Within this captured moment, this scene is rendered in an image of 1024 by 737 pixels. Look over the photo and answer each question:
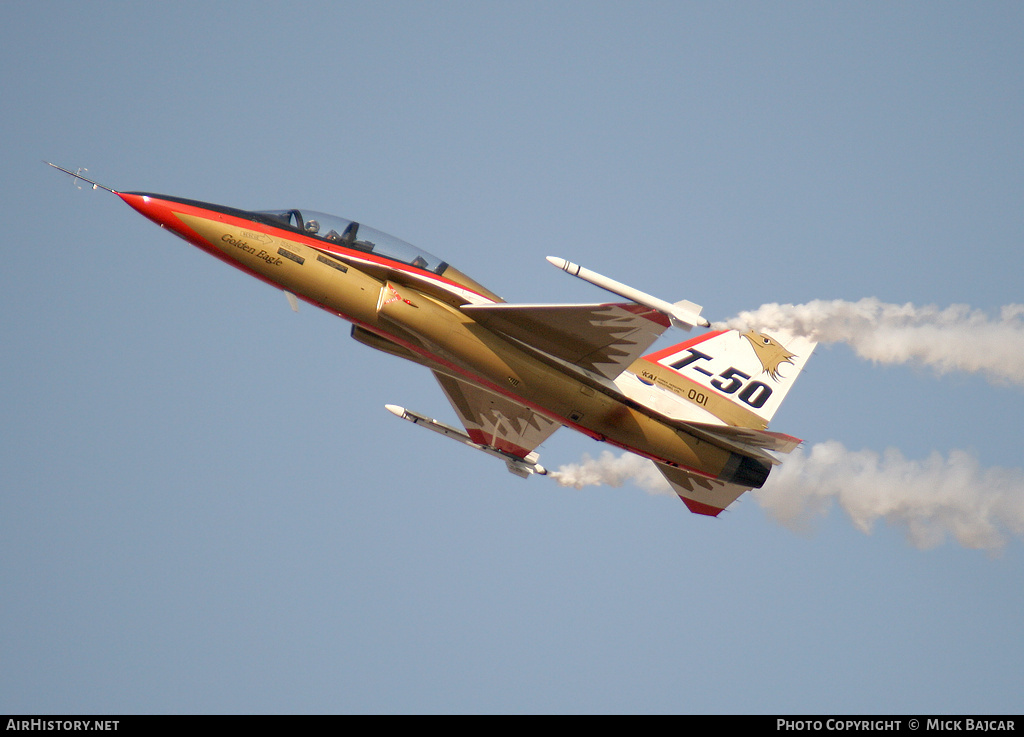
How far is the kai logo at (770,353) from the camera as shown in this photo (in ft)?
67.0

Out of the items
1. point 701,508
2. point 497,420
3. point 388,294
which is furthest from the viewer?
point 497,420

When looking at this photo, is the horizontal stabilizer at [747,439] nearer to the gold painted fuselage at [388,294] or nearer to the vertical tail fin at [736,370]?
the vertical tail fin at [736,370]

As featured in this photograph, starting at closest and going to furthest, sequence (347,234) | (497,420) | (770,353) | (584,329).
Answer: (584,329), (347,234), (770,353), (497,420)

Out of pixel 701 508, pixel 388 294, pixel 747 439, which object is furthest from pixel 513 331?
pixel 701 508

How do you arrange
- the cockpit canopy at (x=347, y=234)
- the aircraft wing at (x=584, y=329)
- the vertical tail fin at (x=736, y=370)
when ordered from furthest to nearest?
the vertical tail fin at (x=736, y=370), the cockpit canopy at (x=347, y=234), the aircraft wing at (x=584, y=329)

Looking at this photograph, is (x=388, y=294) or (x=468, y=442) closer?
(x=388, y=294)

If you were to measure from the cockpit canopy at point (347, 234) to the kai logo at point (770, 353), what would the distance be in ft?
24.7

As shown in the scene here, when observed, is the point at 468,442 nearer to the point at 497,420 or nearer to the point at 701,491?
the point at 497,420

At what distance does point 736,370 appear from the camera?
20.3 metres

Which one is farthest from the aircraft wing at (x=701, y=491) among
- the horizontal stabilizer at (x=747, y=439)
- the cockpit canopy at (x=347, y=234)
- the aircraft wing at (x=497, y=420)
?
the cockpit canopy at (x=347, y=234)

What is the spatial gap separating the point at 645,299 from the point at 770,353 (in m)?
5.64

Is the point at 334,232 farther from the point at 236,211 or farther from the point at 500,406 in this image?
the point at 500,406

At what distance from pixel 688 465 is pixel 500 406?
17.4 feet
